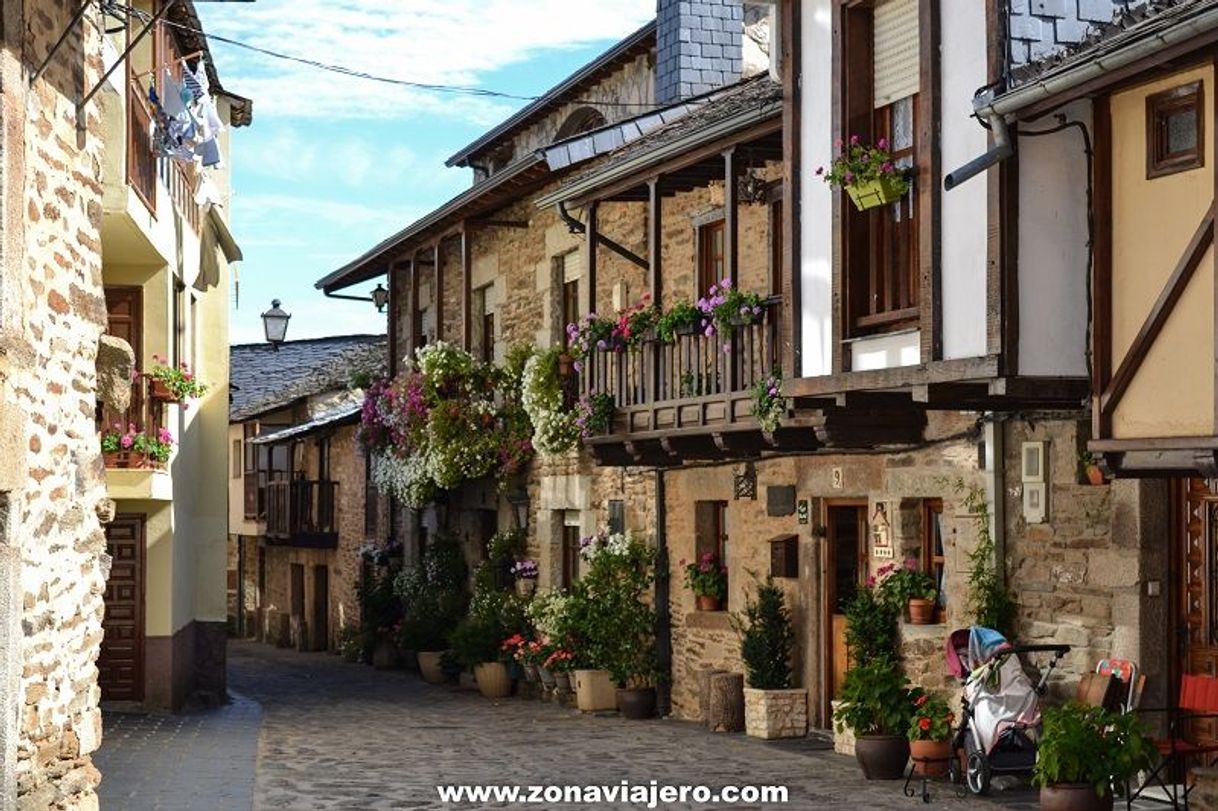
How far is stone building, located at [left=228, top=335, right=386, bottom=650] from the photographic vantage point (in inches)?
1280

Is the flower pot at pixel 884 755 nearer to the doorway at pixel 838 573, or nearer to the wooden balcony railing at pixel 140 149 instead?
the doorway at pixel 838 573

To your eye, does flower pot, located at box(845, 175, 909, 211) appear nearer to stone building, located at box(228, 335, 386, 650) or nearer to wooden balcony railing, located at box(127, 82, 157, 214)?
wooden balcony railing, located at box(127, 82, 157, 214)

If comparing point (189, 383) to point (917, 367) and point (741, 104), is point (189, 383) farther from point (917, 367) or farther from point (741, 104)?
point (917, 367)

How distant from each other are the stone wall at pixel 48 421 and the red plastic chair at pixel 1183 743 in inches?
224

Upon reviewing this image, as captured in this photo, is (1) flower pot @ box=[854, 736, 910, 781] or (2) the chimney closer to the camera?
(1) flower pot @ box=[854, 736, 910, 781]

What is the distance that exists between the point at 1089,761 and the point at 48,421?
19.1 feet

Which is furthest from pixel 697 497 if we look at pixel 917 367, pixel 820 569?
pixel 917 367

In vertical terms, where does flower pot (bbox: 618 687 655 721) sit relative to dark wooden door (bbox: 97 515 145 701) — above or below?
below

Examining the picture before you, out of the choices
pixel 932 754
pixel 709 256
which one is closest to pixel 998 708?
pixel 932 754

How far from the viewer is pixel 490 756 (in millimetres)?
15117

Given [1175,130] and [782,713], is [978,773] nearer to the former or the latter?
[782,713]

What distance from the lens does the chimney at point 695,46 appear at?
20.3 m

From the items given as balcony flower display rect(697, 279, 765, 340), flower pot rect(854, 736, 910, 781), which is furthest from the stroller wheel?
balcony flower display rect(697, 279, 765, 340)

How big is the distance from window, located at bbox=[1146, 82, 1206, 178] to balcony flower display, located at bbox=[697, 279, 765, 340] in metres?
4.69
